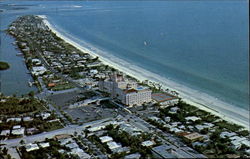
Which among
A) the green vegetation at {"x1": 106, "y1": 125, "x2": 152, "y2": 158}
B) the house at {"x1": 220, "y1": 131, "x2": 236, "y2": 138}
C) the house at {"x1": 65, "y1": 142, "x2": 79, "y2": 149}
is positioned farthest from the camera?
the house at {"x1": 220, "y1": 131, "x2": 236, "y2": 138}

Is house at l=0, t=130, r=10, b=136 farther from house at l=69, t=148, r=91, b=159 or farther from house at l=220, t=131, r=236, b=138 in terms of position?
house at l=220, t=131, r=236, b=138

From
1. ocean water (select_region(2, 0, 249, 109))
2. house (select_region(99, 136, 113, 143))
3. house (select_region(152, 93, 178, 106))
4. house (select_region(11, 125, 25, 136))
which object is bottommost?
house (select_region(11, 125, 25, 136))

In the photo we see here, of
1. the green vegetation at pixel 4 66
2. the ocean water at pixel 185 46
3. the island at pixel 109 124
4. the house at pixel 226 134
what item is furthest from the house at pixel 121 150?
the green vegetation at pixel 4 66

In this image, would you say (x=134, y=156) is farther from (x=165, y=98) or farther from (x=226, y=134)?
(x=165, y=98)

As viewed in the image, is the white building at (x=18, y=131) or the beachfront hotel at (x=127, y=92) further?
the beachfront hotel at (x=127, y=92)

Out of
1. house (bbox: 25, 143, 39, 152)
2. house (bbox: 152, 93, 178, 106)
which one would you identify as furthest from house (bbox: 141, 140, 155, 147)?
house (bbox: 152, 93, 178, 106)

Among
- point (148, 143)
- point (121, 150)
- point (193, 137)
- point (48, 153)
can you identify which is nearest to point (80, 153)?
point (48, 153)

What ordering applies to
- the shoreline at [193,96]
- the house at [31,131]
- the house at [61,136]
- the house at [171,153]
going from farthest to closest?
the shoreline at [193,96] → the house at [31,131] → the house at [61,136] → the house at [171,153]

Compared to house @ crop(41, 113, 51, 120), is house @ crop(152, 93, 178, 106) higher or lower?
higher

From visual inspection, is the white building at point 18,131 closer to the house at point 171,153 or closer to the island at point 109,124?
the island at point 109,124
